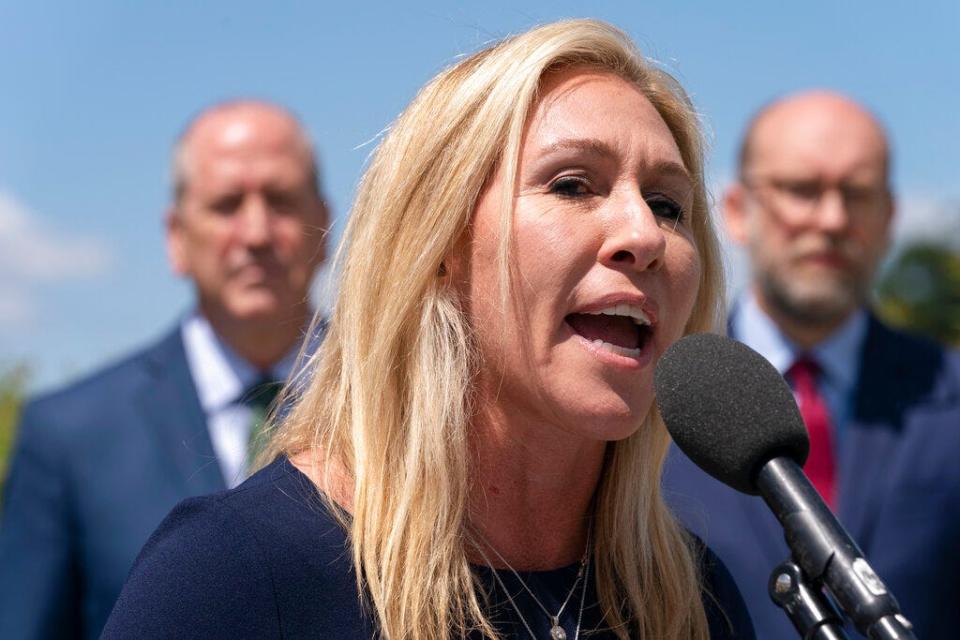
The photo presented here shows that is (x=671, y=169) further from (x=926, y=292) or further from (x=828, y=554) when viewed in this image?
(x=926, y=292)

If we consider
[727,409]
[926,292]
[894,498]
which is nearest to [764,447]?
[727,409]

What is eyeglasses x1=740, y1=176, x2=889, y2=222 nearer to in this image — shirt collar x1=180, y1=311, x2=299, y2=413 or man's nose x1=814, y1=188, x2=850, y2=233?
man's nose x1=814, y1=188, x2=850, y2=233

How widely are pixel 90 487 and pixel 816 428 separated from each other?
2.55 m

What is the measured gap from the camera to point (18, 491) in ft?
15.2

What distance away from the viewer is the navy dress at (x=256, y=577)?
89.9 inches

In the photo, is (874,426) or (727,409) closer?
(727,409)

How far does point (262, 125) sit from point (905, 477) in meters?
2.81

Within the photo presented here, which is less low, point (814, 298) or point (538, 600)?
point (538, 600)

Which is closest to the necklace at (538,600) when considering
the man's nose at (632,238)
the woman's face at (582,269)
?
the woman's face at (582,269)

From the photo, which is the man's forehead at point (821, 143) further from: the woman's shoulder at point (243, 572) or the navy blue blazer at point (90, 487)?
the woman's shoulder at point (243, 572)

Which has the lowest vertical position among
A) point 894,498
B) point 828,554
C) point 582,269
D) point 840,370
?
point 894,498

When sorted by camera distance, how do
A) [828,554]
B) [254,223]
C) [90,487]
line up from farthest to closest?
[254,223] < [90,487] < [828,554]

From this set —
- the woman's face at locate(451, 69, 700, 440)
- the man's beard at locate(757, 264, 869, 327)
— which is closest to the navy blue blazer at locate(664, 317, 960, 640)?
the man's beard at locate(757, 264, 869, 327)

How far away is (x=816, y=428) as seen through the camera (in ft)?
16.5
